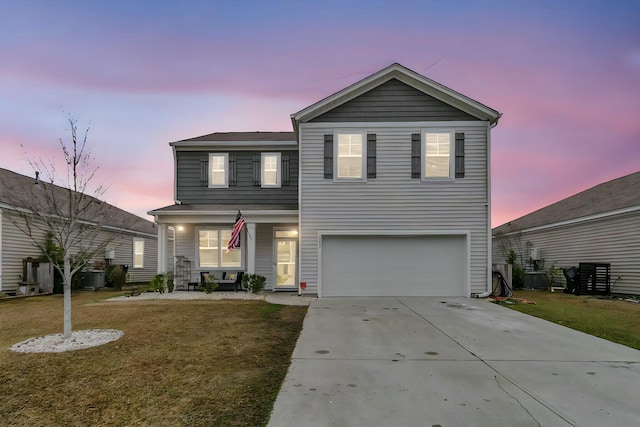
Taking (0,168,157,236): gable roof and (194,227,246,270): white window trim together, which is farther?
(194,227,246,270): white window trim

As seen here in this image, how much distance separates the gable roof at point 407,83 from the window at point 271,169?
2831 millimetres

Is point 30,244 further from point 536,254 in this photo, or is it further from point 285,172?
point 536,254

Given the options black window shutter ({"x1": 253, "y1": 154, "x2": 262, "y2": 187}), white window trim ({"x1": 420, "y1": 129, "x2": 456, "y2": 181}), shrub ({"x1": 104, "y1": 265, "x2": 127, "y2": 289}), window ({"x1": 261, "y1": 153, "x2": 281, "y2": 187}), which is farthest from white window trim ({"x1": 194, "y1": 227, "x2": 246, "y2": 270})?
white window trim ({"x1": 420, "y1": 129, "x2": 456, "y2": 181})

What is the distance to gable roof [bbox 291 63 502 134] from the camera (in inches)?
486

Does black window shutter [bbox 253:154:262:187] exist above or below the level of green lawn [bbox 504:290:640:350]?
above

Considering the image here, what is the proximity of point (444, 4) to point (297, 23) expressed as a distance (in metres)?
4.92

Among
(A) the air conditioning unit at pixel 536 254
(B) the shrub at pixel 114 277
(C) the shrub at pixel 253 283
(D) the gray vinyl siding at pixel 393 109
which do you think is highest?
(D) the gray vinyl siding at pixel 393 109

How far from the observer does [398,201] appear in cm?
1254

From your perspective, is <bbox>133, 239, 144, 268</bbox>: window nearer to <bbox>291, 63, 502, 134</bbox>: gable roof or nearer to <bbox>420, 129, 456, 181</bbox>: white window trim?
<bbox>291, 63, 502, 134</bbox>: gable roof

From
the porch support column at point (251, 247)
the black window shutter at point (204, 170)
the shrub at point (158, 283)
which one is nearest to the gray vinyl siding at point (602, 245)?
the porch support column at point (251, 247)

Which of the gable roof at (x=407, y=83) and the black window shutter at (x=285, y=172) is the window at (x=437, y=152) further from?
the black window shutter at (x=285, y=172)

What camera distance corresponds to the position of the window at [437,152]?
1256cm

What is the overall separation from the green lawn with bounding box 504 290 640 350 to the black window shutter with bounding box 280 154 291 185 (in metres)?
8.70

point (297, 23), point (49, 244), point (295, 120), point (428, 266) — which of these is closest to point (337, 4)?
point (297, 23)
